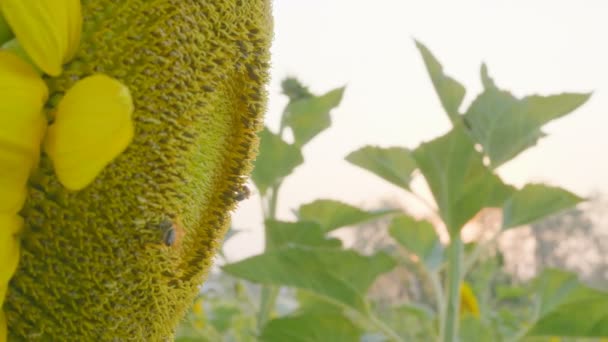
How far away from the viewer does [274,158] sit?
3.10ft

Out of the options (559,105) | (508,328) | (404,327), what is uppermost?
(559,105)

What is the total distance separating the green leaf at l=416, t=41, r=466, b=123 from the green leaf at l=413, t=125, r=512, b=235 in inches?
1.7

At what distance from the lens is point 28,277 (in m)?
0.28

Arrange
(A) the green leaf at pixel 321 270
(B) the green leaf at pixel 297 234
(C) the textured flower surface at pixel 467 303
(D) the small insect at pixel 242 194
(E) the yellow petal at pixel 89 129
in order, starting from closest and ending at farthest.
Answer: (E) the yellow petal at pixel 89 129, (D) the small insect at pixel 242 194, (A) the green leaf at pixel 321 270, (B) the green leaf at pixel 297 234, (C) the textured flower surface at pixel 467 303

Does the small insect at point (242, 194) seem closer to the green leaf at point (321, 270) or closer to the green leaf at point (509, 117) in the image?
the green leaf at point (321, 270)

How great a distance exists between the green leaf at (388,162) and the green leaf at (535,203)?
127 mm

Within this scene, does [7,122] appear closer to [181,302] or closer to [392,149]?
[181,302]

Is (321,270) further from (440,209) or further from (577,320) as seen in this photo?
(577,320)

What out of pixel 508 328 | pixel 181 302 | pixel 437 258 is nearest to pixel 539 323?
pixel 437 258

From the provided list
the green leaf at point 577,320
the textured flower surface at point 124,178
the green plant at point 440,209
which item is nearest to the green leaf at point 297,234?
the green plant at point 440,209

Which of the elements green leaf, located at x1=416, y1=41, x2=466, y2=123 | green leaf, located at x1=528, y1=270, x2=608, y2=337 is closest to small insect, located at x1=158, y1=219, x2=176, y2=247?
green leaf, located at x1=416, y1=41, x2=466, y2=123

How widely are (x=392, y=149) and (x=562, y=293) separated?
1.19 ft

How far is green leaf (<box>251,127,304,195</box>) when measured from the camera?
0.91 metres

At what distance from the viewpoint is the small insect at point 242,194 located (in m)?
0.34
